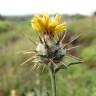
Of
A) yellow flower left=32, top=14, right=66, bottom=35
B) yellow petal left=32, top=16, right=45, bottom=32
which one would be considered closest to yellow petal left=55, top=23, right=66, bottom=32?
yellow flower left=32, top=14, right=66, bottom=35

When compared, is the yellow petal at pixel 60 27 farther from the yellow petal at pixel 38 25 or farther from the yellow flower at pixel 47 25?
the yellow petal at pixel 38 25

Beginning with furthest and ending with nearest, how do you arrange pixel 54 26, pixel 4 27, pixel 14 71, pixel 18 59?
pixel 4 27 → pixel 18 59 → pixel 14 71 → pixel 54 26

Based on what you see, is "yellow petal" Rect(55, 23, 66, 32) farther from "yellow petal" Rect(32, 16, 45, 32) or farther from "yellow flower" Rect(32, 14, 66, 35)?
"yellow petal" Rect(32, 16, 45, 32)

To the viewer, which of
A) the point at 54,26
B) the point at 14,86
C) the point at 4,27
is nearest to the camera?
the point at 54,26

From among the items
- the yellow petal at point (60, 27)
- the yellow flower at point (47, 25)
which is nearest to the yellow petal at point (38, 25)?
the yellow flower at point (47, 25)

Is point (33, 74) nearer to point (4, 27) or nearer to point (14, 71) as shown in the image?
point (14, 71)

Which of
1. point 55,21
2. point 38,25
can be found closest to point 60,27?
point 55,21

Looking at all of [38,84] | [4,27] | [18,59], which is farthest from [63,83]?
[4,27]

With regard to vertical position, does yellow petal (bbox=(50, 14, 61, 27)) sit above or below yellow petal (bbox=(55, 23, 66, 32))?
above
